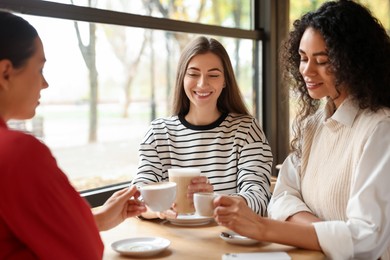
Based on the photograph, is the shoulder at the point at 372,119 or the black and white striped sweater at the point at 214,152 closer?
the shoulder at the point at 372,119

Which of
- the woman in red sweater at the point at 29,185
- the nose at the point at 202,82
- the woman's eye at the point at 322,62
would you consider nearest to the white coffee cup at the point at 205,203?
the woman in red sweater at the point at 29,185

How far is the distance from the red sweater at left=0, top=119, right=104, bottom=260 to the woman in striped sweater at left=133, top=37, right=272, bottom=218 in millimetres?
962

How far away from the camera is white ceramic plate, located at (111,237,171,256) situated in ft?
4.36

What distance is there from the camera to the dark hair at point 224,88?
82.6 inches

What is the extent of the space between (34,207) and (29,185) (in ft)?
0.14

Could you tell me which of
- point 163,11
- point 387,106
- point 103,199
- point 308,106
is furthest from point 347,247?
point 163,11

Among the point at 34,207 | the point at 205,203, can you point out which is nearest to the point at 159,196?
the point at 205,203

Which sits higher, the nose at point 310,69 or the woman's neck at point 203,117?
the nose at point 310,69

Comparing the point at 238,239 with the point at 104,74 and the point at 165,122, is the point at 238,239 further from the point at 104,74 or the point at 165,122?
the point at 104,74

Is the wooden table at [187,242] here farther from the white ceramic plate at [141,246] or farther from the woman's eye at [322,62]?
the woman's eye at [322,62]

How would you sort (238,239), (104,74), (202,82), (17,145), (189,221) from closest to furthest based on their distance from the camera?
(17,145) < (238,239) < (189,221) < (202,82) < (104,74)

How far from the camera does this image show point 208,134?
2092mm

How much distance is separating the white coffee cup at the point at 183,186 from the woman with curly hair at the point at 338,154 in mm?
202

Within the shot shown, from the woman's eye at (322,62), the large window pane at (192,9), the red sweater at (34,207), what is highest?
the large window pane at (192,9)
